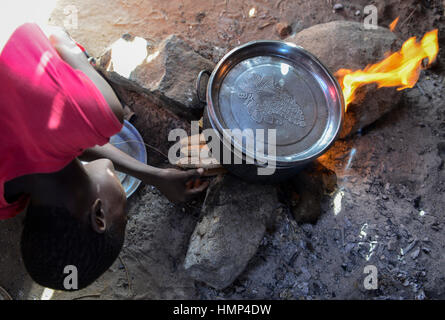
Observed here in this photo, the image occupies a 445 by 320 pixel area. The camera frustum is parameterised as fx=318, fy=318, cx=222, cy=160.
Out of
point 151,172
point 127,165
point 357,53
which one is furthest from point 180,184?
point 357,53

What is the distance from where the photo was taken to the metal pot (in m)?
2.08

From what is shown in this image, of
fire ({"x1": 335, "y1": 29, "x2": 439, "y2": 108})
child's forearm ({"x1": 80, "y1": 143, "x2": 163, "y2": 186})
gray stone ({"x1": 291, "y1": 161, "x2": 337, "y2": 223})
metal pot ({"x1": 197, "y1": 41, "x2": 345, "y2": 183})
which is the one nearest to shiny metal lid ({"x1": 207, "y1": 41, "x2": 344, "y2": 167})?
metal pot ({"x1": 197, "y1": 41, "x2": 345, "y2": 183})

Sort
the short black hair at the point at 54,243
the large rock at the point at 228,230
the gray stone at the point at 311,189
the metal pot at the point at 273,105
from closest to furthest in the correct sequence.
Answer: the short black hair at the point at 54,243
the metal pot at the point at 273,105
the large rock at the point at 228,230
the gray stone at the point at 311,189

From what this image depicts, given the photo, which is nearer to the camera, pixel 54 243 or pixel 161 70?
pixel 54 243

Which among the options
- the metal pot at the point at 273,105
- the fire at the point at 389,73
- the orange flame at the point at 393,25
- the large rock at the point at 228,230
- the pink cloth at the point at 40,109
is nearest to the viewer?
the pink cloth at the point at 40,109

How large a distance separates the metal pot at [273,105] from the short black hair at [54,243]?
3.22 feet

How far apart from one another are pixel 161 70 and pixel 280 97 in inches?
44.6

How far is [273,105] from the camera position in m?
2.21

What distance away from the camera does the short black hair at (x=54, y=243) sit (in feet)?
5.41

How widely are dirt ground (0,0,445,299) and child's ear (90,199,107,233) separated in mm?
897

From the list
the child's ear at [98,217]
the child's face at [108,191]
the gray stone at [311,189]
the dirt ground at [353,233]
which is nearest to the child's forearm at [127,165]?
the child's face at [108,191]

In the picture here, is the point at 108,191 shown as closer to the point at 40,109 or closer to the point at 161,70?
the point at 40,109

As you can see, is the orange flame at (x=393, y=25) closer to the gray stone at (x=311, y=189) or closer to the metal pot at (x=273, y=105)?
the metal pot at (x=273, y=105)

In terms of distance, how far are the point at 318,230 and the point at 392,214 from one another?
59 cm
